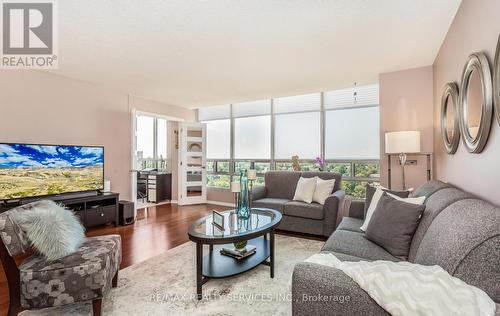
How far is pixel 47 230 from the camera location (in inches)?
66.7

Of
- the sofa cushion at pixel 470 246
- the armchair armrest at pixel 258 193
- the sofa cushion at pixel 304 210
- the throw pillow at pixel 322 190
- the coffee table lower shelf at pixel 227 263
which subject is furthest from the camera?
the armchair armrest at pixel 258 193

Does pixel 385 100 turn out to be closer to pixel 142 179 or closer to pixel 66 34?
pixel 66 34

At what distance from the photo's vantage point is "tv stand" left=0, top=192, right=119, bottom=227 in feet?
11.3

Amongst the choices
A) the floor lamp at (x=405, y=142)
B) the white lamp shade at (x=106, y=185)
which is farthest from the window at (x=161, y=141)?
the floor lamp at (x=405, y=142)

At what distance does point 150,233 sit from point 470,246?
3.65 metres

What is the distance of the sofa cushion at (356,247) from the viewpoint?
68.0 inches

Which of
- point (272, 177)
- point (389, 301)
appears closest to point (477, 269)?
point (389, 301)

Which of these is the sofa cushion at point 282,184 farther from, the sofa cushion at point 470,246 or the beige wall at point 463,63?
the sofa cushion at point 470,246

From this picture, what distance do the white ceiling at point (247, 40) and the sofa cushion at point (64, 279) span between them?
1.97m

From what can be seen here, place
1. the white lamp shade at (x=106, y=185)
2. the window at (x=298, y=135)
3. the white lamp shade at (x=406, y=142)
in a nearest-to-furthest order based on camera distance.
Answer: the white lamp shade at (x=406, y=142), the white lamp shade at (x=106, y=185), the window at (x=298, y=135)

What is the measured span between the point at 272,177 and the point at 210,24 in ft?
9.27

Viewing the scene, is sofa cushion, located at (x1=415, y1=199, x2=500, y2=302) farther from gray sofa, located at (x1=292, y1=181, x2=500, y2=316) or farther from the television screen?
the television screen

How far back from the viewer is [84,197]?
11.9 ft

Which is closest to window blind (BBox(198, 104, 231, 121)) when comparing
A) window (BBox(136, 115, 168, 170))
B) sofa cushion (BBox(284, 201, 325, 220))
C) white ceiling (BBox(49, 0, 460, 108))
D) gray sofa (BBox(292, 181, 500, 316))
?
window (BBox(136, 115, 168, 170))
